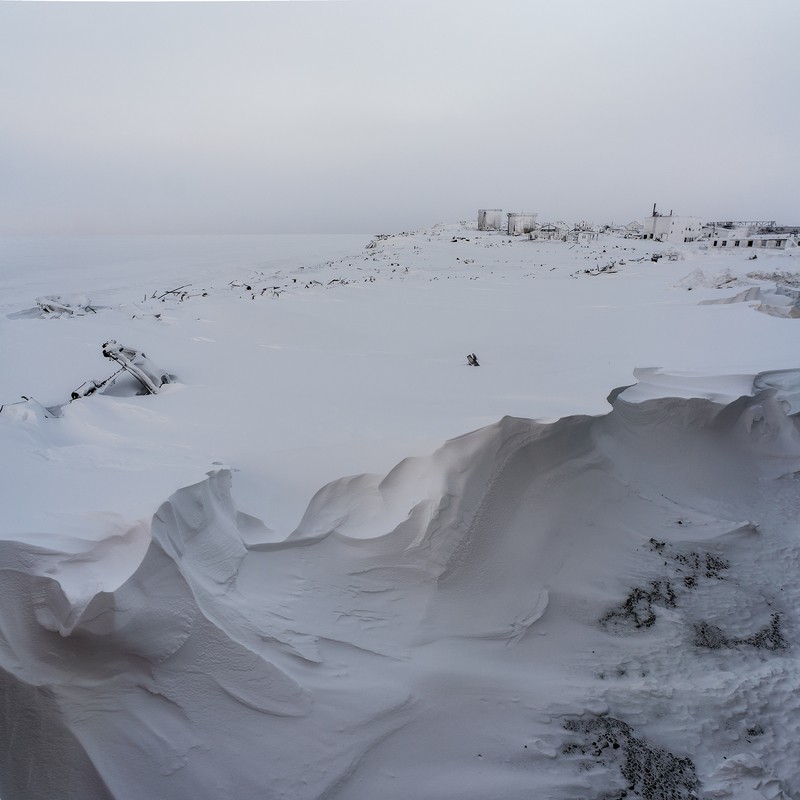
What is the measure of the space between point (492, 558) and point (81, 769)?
230 centimetres

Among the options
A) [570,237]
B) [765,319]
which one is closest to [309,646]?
[765,319]

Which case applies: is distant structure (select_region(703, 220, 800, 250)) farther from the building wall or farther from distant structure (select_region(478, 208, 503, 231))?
distant structure (select_region(478, 208, 503, 231))

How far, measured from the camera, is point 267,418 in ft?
14.5

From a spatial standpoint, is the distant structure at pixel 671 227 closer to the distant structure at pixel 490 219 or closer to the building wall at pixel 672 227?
the building wall at pixel 672 227

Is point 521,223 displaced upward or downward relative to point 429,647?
upward

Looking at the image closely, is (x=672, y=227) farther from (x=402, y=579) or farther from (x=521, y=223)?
(x=402, y=579)

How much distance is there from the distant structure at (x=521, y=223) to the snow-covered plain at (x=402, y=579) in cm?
3623

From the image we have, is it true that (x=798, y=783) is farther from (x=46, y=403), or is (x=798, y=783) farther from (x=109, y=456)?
(x=46, y=403)

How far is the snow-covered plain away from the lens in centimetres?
228

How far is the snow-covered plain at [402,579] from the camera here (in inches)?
89.8

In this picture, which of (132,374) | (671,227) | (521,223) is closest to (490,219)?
(521,223)

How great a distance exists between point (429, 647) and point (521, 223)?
139ft

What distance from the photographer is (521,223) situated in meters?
41.3

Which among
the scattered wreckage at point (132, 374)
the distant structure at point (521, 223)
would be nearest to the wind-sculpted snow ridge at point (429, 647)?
the scattered wreckage at point (132, 374)
